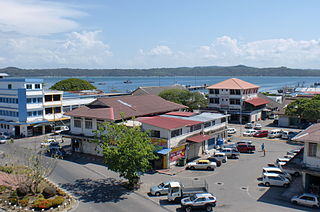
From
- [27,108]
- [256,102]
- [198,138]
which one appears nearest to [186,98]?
[256,102]

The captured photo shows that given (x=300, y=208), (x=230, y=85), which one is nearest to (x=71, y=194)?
(x=300, y=208)

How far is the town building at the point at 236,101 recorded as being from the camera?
8088 cm

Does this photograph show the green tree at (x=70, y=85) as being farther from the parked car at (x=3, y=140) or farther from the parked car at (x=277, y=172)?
the parked car at (x=277, y=172)

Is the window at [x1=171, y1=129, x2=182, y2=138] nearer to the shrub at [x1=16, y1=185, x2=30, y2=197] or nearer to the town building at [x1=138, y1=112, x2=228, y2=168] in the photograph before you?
the town building at [x1=138, y1=112, x2=228, y2=168]

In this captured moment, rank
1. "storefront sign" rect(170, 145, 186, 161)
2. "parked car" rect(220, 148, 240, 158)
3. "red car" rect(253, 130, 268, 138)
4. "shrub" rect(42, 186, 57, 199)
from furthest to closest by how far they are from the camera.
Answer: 1. "red car" rect(253, 130, 268, 138)
2. "parked car" rect(220, 148, 240, 158)
3. "storefront sign" rect(170, 145, 186, 161)
4. "shrub" rect(42, 186, 57, 199)

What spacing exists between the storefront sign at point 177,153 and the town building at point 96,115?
9357 millimetres

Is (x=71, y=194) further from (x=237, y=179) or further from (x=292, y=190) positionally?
(x=292, y=190)

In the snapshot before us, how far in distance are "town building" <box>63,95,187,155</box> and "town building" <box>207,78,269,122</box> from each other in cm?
3163

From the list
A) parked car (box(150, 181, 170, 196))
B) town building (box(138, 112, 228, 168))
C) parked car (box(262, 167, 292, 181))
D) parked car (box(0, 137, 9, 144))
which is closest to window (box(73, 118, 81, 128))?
town building (box(138, 112, 228, 168))

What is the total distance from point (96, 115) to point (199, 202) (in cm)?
2448

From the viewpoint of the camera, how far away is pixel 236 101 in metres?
82.0

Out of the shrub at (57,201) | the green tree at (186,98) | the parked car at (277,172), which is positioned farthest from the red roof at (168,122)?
the green tree at (186,98)

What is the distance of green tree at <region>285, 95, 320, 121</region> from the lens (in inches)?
2601

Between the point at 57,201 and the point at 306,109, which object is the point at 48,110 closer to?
the point at 57,201
